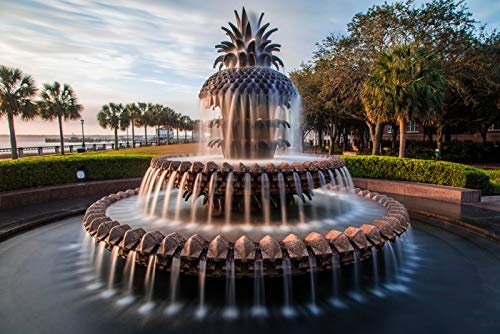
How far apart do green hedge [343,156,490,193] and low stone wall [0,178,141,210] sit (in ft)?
40.7

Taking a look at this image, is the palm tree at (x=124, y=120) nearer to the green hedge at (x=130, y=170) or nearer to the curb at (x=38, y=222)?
the green hedge at (x=130, y=170)

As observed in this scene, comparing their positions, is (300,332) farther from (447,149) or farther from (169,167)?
(447,149)

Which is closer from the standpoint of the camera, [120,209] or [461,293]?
[461,293]

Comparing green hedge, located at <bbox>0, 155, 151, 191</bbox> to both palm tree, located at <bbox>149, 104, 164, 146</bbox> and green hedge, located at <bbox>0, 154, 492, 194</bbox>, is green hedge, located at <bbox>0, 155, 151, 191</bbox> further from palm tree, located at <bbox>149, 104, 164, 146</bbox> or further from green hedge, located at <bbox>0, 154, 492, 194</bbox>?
palm tree, located at <bbox>149, 104, 164, 146</bbox>

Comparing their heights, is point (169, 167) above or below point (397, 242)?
above

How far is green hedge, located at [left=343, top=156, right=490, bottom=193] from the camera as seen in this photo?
12203mm

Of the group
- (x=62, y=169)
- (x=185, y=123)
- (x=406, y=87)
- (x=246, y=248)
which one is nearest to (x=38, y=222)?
(x=62, y=169)

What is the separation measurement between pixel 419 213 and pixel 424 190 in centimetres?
339

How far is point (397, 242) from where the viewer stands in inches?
275

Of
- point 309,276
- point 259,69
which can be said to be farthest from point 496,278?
point 259,69

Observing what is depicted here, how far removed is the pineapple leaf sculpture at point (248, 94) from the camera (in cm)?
744

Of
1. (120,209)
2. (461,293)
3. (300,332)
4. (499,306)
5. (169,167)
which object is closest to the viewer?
(300,332)

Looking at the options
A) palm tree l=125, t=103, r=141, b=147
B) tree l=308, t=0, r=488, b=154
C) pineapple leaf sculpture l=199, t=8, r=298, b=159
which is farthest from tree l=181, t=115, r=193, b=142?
pineapple leaf sculpture l=199, t=8, r=298, b=159

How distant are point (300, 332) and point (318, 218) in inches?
119
